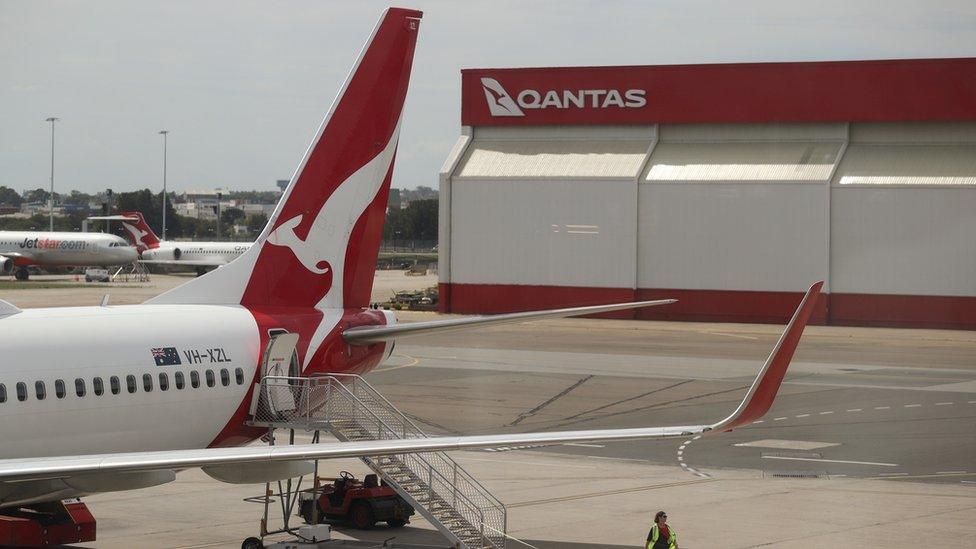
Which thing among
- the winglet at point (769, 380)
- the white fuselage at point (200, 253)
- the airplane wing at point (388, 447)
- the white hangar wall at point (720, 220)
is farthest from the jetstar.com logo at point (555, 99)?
the airplane wing at point (388, 447)

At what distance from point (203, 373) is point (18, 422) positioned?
14.8 feet

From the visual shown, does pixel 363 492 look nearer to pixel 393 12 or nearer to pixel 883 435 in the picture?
pixel 393 12

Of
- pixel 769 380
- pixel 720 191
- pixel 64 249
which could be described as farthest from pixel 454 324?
pixel 64 249

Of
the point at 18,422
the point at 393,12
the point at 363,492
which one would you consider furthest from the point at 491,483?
the point at 18,422

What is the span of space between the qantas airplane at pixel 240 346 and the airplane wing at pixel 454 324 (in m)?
0.05

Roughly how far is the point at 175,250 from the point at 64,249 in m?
14.3

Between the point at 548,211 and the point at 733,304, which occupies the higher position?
the point at 548,211

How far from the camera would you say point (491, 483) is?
35375 millimetres

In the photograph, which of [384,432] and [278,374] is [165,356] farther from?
[384,432]

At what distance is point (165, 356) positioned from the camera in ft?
87.7

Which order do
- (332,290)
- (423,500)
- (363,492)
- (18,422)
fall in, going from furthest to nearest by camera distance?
(332,290)
(363,492)
(423,500)
(18,422)

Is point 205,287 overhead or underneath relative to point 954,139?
underneath

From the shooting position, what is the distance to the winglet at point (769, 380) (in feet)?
66.0

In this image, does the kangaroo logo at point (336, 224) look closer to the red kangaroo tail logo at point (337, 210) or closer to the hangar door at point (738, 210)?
the red kangaroo tail logo at point (337, 210)
